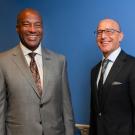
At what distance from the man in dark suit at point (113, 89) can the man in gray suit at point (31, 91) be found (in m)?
0.22

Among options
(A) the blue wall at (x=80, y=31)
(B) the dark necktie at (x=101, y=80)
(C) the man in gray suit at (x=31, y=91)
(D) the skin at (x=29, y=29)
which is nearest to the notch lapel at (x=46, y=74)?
(C) the man in gray suit at (x=31, y=91)

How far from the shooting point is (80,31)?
2.56 meters

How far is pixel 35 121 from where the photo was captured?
1852 mm

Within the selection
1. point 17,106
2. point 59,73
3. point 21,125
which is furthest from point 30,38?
point 21,125

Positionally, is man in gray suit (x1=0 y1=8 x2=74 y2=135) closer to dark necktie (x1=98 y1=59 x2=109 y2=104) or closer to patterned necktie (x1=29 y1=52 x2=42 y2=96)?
patterned necktie (x1=29 y1=52 x2=42 y2=96)

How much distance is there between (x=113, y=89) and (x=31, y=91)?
→ 0.54 metres

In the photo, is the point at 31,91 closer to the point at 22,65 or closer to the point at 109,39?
the point at 22,65

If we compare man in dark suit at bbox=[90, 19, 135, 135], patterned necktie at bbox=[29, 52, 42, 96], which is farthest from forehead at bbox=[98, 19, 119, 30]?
patterned necktie at bbox=[29, 52, 42, 96]

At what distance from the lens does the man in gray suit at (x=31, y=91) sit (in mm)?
1831

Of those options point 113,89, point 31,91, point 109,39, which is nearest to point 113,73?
point 113,89

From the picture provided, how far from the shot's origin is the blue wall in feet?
7.73

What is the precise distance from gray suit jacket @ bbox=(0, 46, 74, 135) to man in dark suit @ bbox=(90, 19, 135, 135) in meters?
0.30

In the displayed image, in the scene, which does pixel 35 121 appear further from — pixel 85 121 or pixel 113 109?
pixel 85 121

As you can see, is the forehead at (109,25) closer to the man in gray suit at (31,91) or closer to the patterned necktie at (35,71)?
the man in gray suit at (31,91)
